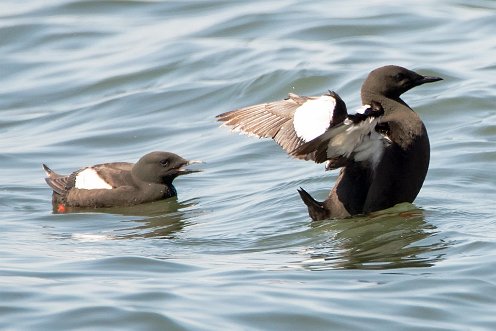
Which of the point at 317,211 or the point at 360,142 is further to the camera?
the point at 317,211

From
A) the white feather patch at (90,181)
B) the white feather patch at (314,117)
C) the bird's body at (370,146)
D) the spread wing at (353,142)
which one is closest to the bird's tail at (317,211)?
the bird's body at (370,146)

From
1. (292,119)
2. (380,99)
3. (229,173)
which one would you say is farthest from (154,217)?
(380,99)

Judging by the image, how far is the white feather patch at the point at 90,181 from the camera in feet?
40.7

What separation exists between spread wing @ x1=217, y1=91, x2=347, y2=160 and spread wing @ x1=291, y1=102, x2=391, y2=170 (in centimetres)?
11

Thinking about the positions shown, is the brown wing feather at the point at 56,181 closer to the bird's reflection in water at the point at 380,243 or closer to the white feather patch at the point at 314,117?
the bird's reflection in water at the point at 380,243

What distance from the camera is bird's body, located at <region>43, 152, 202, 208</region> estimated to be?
12.4 metres

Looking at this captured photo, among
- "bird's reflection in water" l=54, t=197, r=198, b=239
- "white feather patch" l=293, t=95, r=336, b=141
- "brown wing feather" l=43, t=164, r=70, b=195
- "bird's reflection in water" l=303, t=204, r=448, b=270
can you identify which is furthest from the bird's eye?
"brown wing feather" l=43, t=164, r=70, b=195

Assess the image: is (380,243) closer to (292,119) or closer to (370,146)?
(370,146)

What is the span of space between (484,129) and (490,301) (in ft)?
19.5

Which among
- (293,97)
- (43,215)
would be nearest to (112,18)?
(43,215)

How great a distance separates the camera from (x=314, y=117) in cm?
954

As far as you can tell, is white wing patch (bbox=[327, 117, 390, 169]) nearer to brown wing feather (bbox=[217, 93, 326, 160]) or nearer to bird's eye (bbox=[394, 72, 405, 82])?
brown wing feather (bbox=[217, 93, 326, 160])

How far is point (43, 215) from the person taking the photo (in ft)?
39.3

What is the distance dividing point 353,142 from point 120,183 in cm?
378
